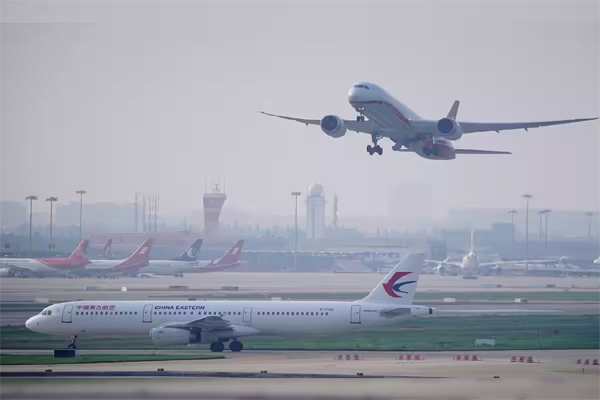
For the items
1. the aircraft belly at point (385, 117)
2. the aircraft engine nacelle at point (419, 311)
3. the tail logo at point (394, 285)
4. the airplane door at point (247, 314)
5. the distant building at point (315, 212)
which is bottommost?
the airplane door at point (247, 314)

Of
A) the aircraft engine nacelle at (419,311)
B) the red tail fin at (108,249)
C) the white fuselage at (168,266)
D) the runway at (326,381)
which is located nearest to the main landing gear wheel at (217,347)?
the runway at (326,381)

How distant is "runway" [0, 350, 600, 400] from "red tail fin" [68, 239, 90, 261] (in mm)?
43838

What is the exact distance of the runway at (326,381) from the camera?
2562cm

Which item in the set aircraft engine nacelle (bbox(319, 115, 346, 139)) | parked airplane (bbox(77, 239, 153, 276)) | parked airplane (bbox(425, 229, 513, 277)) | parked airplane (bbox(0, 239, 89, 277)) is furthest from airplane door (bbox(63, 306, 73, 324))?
parked airplane (bbox(425, 229, 513, 277))

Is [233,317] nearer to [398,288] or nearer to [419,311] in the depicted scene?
[398,288]

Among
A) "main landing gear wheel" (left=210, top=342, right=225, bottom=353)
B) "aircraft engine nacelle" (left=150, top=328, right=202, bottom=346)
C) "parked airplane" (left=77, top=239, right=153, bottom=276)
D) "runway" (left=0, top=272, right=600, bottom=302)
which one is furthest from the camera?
"parked airplane" (left=77, top=239, right=153, bottom=276)

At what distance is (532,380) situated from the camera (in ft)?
93.3

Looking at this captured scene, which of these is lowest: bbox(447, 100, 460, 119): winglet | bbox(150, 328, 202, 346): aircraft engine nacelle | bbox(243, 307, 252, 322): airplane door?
bbox(150, 328, 202, 346): aircraft engine nacelle

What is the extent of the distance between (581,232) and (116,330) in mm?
62198

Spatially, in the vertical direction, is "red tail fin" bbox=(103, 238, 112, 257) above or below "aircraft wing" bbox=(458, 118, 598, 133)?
below

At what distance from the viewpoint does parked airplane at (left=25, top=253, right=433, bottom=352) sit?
47438 mm

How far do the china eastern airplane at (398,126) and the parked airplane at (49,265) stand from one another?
1736 inches

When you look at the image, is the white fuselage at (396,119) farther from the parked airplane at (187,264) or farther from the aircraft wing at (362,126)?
the parked airplane at (187,264)

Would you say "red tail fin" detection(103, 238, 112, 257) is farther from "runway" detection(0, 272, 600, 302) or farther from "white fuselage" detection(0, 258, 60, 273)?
"white fuselage" detection(0, 258, 60, 273)
